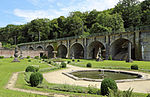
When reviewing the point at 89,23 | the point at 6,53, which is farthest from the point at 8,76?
the point at 89,23

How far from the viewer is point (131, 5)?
160 feet

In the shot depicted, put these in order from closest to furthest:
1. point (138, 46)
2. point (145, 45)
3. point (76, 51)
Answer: point (145, 45), point (138, 46), point (76, 51)

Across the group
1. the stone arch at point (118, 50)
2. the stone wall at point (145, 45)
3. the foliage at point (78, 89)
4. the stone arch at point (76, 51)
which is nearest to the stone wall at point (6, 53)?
the stone arch at point (76, 51)

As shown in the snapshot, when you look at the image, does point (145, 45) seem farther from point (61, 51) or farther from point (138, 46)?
point (61, 51)

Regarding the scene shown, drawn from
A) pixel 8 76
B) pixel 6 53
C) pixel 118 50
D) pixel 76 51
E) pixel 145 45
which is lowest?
pixel 8 76

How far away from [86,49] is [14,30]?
73474mm

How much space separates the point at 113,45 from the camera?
34.9 m

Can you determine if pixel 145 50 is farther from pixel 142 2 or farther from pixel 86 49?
pixel 142 2

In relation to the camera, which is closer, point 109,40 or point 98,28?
point 109,40

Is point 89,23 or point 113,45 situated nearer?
point 113,45

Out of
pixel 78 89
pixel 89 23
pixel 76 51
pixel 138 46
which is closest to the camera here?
pixel 78 89

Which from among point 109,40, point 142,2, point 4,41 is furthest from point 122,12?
point 4,41

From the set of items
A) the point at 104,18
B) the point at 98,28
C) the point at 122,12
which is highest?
the point at 122,12

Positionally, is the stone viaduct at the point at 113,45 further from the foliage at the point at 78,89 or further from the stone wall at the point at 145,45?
the foliage at the point at 78,89
